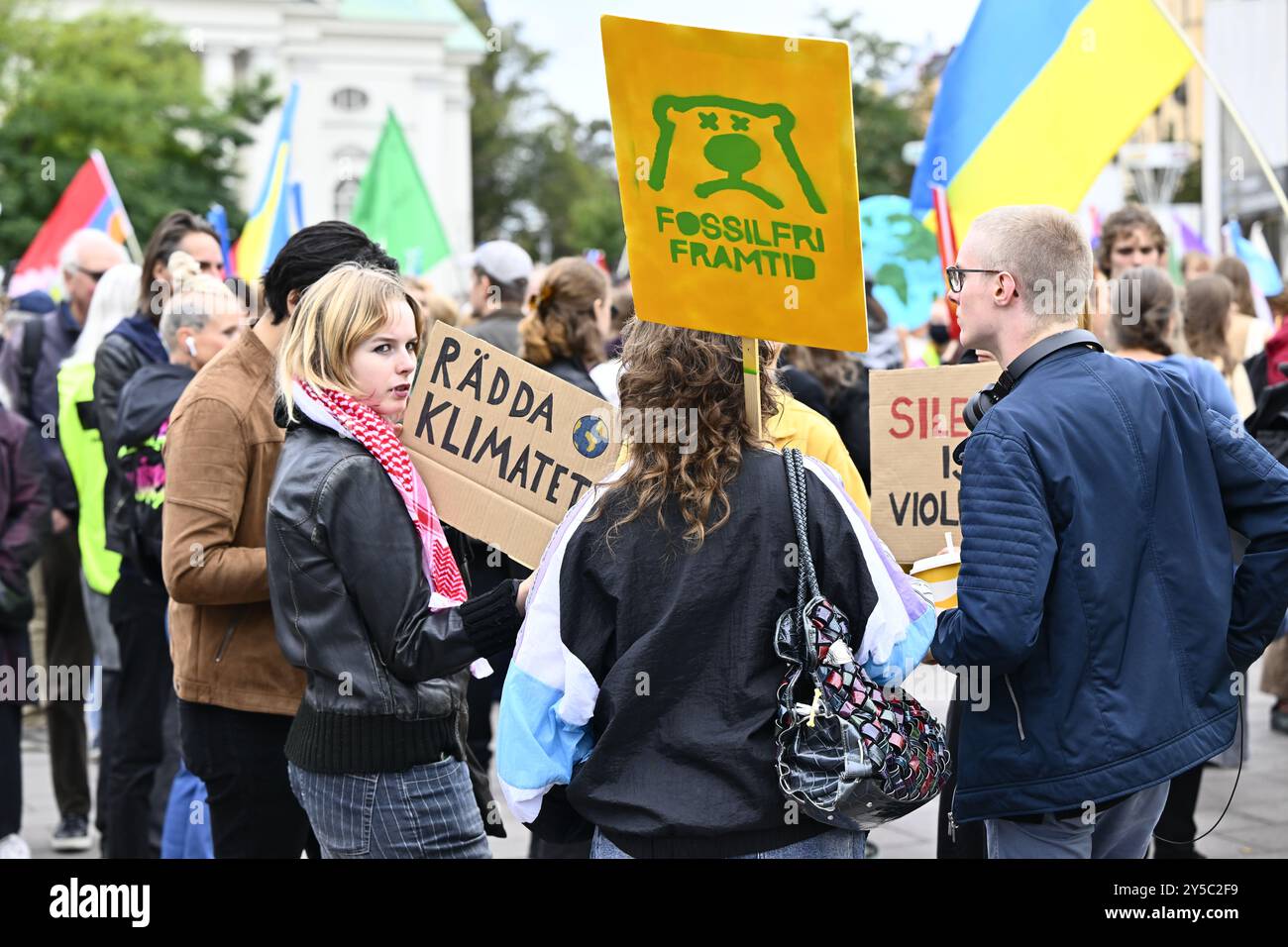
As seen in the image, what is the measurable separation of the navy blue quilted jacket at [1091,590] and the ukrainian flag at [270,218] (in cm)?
623

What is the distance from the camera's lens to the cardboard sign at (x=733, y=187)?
2.73 m

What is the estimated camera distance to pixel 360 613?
317 cm

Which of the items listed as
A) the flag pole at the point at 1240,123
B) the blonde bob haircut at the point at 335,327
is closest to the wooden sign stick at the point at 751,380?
the blonde bob haircut at the point at 335,327

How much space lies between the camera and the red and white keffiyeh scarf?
323 centimetres

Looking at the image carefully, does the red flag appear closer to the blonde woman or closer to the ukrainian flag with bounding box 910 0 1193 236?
the ukrainian flag with bounding box 910 0 1193 236

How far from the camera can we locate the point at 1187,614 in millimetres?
3076

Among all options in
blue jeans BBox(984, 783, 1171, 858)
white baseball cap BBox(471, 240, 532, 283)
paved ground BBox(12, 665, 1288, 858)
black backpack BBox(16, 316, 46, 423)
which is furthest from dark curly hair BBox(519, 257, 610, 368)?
black backpack BBox(16, 316, 46, 423)

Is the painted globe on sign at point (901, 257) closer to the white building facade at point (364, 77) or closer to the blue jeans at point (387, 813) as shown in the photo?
the blue jeans at point (387, 813)

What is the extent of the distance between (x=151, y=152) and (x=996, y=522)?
50340mm

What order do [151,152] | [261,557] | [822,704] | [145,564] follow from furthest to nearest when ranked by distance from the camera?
[151,152]
[145,564]
[261,557]
[822,704]

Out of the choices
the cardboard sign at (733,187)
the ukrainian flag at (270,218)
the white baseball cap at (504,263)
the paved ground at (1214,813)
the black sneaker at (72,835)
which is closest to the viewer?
the cardboard sign at (733,187)

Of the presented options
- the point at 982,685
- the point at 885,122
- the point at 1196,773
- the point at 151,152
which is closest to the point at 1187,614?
the point at 982,685

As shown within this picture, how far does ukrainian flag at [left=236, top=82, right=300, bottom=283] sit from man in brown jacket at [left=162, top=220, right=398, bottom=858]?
15.8ft
